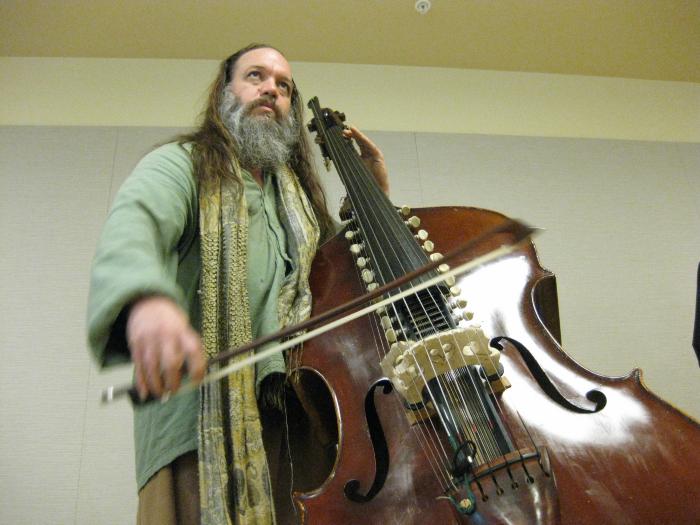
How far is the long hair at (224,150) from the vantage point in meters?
0.97

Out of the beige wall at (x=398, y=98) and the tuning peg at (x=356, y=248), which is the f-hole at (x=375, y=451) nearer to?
the tuning peg at (x=356, y=248)

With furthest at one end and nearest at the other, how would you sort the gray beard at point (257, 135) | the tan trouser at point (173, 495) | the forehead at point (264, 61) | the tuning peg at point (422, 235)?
the forehead at point (264, 61)
the gray beard at point (257, 135)
the tuning peg at point (422, 235)
the tan trouser at point (173, 495)

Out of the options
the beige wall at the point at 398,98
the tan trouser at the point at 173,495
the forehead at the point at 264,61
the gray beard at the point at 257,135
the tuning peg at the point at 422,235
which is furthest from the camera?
the beige wall at the point at 398,98

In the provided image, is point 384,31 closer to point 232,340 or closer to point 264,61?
point 264,61

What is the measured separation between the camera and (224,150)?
3.40 ft

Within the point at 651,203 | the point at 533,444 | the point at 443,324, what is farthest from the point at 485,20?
the point at 533,444

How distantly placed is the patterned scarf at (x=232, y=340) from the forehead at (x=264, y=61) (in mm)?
350

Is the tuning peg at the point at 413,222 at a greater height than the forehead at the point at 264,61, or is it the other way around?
the forehead at the point at 264,61

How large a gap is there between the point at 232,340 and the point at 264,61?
740 mm

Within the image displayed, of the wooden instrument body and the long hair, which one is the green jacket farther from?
the wooden instrument body

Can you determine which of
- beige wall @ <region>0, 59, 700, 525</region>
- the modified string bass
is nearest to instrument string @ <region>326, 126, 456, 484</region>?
the modified string bass

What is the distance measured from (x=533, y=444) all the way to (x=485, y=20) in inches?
68.7

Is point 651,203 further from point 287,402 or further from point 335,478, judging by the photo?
point 335,478

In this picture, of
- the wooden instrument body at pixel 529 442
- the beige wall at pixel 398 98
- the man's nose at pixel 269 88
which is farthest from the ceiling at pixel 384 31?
the wooden instrument body at pixel 529 442
